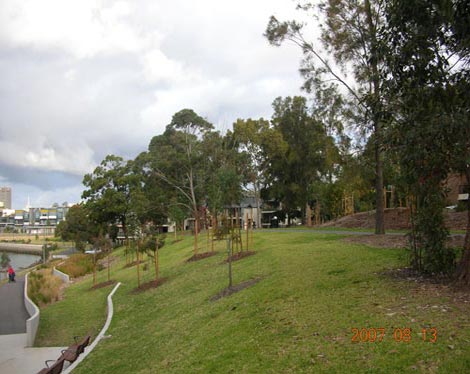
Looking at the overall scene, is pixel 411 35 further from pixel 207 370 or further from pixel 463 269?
pixel 207 370

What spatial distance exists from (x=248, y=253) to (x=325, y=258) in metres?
5.77

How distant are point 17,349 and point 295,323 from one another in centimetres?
1035

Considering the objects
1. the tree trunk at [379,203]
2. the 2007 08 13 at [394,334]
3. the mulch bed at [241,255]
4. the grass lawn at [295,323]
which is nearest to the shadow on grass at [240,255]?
the mulch bed at [241,255]

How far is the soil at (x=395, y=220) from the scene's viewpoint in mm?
20953

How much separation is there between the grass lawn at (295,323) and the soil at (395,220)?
21.6 ft

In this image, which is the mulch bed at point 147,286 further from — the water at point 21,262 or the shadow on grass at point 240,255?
the water at point 21,262

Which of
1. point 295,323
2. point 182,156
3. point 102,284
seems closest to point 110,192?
point 182,156

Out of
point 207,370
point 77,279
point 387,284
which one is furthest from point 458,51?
point 77,279

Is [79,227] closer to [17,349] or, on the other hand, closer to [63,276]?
[63,276]

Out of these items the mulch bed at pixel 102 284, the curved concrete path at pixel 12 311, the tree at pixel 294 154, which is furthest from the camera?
the tree at pixel 294 154

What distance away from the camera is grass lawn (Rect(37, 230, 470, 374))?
5.68 metres

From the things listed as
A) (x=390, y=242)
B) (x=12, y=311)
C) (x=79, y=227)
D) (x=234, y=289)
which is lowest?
(x=12, y=311)

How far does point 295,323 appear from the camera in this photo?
24.7 ft

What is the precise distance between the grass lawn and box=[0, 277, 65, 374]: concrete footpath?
788mm
